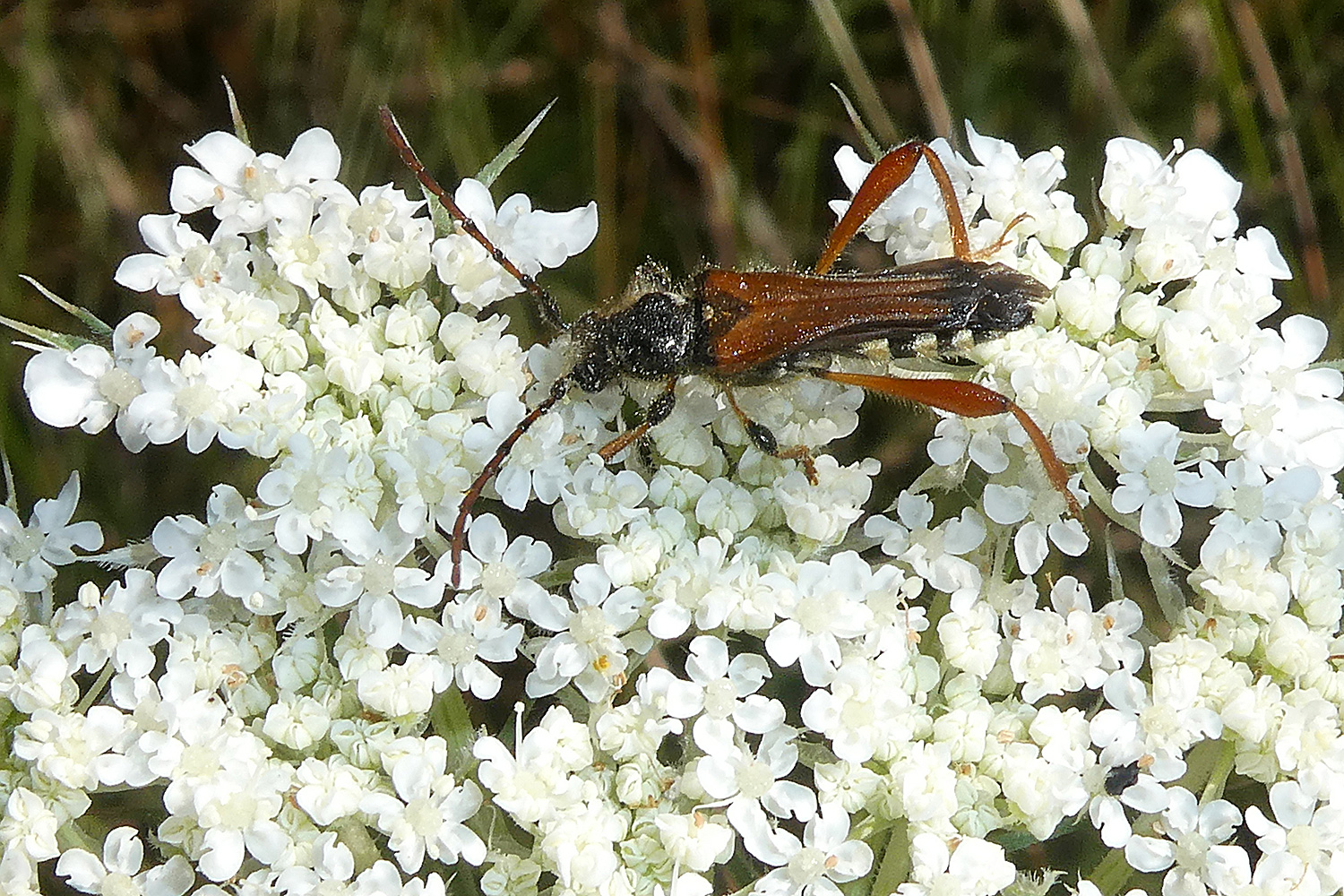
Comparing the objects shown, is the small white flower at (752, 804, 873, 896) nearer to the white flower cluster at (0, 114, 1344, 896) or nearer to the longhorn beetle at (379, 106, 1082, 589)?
the white flower cluster at (0, 114, 1344, 896)

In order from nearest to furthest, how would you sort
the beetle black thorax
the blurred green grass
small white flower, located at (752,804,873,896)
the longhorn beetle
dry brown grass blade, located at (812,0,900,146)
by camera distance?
small white flower, located at (752,804,873,896), the longhorn beetle, the beetle black thorax, dry brown grass blade, located at (812,0,900,146), the blurred green grass

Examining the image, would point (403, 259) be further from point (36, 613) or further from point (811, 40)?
point (811, 40)

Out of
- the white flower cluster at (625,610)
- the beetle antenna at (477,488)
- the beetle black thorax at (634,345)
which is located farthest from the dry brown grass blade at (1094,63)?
the beetle antenna at (477,488)

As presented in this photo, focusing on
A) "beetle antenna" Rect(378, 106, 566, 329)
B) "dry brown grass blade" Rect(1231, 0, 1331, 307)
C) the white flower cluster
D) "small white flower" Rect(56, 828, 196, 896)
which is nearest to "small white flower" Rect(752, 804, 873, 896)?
the white flower cluster

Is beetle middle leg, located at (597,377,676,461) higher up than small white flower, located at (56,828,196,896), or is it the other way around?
beetle middle leg, located at (597,377,676,461)

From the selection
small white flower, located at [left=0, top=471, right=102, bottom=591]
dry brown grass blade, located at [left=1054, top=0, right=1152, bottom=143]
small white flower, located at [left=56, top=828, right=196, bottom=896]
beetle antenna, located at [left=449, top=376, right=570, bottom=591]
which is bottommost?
small white flower, located at [left=56, top=828, right=196, bottom=896]

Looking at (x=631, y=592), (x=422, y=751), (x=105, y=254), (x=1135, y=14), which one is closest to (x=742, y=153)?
(x=1135, y=14)

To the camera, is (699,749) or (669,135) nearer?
(699,749)
